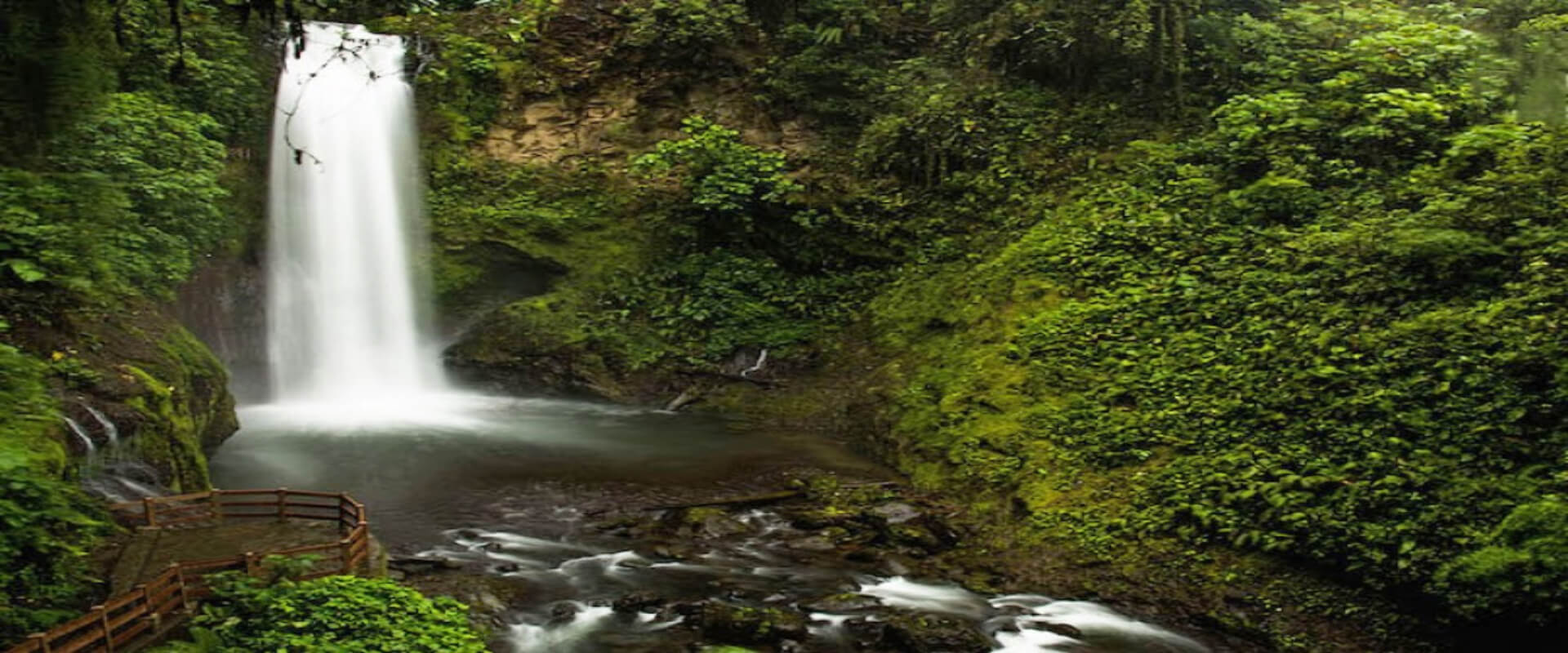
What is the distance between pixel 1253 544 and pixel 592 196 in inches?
546

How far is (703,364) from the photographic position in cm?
1702

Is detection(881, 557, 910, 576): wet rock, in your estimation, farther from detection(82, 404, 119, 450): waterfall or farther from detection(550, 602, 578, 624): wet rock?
detection(82, 404, 119, 450): waterfall

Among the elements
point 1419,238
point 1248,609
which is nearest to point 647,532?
point 1248,609

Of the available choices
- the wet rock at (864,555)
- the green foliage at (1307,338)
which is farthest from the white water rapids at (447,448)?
the green foliage at (1307,338)

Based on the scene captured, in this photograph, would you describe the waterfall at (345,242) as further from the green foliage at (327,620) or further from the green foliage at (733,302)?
the green foliage at (327,620)

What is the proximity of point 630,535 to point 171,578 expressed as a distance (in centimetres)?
438

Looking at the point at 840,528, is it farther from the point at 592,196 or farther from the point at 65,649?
the point at 592,196

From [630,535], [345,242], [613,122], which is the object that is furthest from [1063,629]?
[345,242]

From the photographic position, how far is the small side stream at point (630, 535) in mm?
8062

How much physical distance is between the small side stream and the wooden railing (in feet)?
3.93

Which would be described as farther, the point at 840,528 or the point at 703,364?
the point at 703,364

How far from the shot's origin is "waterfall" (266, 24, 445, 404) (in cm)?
1759

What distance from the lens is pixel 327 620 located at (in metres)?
6.92

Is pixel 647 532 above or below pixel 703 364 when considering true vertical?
below
